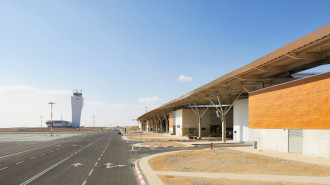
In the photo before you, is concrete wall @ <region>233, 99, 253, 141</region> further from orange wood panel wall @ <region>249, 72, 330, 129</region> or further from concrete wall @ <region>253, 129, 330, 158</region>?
orange wood panel wall @ <region>249, 72, 330, 129</region>

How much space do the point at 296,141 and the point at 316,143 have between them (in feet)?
9.97

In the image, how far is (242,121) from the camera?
50.1 metres

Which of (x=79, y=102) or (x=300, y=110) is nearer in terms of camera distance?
(x=300, y=110)

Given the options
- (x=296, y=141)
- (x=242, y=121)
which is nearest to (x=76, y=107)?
(x=242, y=121)

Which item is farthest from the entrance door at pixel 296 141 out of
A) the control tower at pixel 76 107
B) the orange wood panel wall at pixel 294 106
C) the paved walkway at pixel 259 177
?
the control tower at pixel 76 107

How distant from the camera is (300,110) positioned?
25172 millimetres

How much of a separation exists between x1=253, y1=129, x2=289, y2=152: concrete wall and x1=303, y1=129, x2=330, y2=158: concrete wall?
2.94m

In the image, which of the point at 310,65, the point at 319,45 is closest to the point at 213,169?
the point at 319,45

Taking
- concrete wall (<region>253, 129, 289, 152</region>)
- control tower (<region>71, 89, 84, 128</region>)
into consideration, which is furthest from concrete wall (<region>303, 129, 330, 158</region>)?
control tower (<region>71, 89, 84, 128</region>)

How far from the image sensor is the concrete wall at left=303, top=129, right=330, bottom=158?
23.9 metres

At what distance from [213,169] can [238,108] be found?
35.1 m

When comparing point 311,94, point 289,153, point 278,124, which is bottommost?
point 289,153

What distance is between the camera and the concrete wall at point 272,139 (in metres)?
29.8

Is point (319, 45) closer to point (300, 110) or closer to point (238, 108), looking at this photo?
point (300, 110)
